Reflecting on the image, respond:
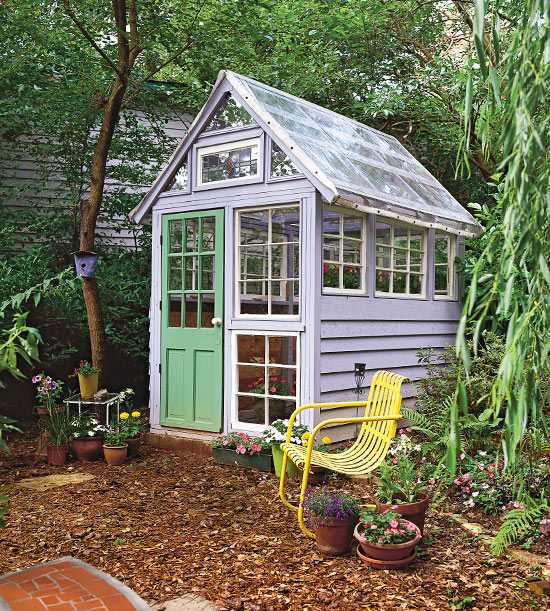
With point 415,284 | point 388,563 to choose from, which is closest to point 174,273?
point 415,284

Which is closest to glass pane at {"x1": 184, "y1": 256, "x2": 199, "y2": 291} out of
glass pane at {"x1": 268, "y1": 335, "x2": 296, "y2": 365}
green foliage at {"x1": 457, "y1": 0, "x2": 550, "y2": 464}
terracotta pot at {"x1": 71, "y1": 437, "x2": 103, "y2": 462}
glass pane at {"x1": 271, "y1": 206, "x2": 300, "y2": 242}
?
glass pane at {"x1": 271, "y1": 206, "x2": 300, "y2": 242}

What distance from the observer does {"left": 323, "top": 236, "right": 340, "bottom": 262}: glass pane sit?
6.29 m

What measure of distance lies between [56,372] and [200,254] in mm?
3057

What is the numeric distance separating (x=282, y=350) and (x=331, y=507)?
248 cm

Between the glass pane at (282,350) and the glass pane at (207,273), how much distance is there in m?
0.93

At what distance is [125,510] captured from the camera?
512 cm

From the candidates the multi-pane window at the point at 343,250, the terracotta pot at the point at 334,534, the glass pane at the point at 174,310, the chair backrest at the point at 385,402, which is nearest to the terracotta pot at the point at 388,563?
the terracotta pot at the point at 334,534

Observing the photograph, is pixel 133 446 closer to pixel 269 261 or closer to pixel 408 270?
pixel 269 261

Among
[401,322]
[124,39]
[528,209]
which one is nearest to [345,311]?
[401,322]

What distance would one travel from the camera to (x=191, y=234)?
7.00 metres

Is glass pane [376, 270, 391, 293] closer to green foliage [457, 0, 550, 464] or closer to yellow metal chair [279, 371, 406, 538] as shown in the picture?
yellow metal chair [279, 371, 406, 538]

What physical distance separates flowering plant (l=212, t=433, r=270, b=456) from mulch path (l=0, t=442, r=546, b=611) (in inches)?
7.8

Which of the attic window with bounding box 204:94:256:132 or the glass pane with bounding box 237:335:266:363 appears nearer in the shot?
Answer: the glass pane with bounding box 237:335:266:363

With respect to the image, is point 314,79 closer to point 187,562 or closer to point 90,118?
point 90,118
